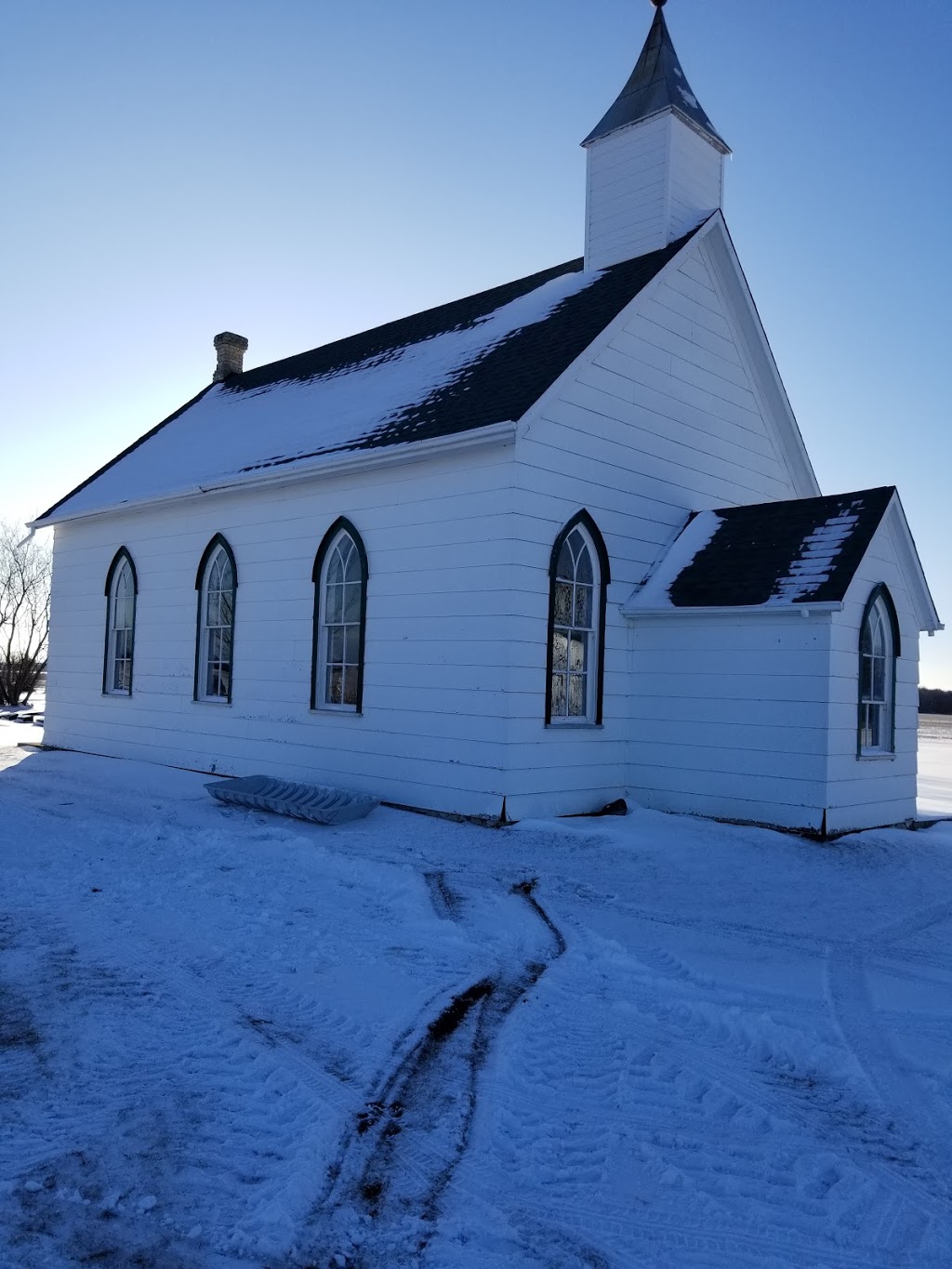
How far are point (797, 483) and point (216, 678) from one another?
31.8 feet

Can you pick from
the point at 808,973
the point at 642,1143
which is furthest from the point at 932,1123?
the point at 808,973

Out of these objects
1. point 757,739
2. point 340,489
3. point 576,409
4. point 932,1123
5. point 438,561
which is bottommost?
point 932,1123

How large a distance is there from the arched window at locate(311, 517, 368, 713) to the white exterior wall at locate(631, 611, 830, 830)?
339 cm

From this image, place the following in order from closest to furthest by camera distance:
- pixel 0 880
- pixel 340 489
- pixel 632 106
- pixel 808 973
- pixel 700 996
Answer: pixel 700 996 → pixel 808 973 → pixel 0 880 → pixel 340 489 → pixel 632 106

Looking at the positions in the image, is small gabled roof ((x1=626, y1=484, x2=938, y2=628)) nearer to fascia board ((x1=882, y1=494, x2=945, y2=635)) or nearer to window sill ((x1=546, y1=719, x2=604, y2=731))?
fascia board ((x1=882, y1=494, x2=945, y2=635))

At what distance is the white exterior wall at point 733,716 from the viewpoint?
10.5 meters

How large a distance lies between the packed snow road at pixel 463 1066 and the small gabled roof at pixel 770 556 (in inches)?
135

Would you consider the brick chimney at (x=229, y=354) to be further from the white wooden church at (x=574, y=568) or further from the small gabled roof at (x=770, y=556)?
the small gabled roof at (x=770, y=556)

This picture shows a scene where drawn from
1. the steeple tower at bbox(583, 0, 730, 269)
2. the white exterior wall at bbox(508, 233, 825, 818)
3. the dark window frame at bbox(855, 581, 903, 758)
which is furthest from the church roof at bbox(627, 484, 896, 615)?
the steeple tower at bbox(583, 0, 730, 269)

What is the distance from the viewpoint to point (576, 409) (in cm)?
1134

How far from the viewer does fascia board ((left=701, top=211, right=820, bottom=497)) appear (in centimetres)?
1413

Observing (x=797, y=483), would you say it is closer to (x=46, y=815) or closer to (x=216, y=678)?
(x=216, y=678)

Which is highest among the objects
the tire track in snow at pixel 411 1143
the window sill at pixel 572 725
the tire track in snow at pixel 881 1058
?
the window sill at pixel 572 725

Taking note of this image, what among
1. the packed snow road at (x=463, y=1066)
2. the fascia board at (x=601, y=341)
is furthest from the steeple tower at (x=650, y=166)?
the packed snow road at (x=463, y=1066)
